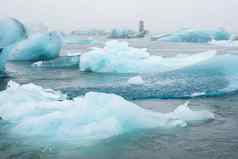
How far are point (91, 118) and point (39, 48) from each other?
457 inches

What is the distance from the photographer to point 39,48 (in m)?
15.6

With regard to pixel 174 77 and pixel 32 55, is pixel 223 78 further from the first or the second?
pixel 32 55

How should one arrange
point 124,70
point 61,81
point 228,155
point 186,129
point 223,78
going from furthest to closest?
point 124,70 → point 61,81 → point 223,78 → point 186,129 → point 228,155

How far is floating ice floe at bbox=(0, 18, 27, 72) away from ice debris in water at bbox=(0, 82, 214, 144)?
19.8 ft

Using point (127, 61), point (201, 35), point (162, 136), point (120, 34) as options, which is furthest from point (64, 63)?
point (120, 34)

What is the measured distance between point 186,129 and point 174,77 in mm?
4152

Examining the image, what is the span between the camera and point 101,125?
4395mm

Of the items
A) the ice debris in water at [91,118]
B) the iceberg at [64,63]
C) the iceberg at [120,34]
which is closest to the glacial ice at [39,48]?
the iceberg at [64,63]

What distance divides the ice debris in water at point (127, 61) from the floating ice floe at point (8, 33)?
7.35ft

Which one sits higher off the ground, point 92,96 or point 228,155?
point 92,96

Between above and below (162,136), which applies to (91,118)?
above

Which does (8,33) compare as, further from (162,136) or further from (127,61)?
(162,136)

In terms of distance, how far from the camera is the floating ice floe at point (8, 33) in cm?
1074

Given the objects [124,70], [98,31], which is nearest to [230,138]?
[124,70]
